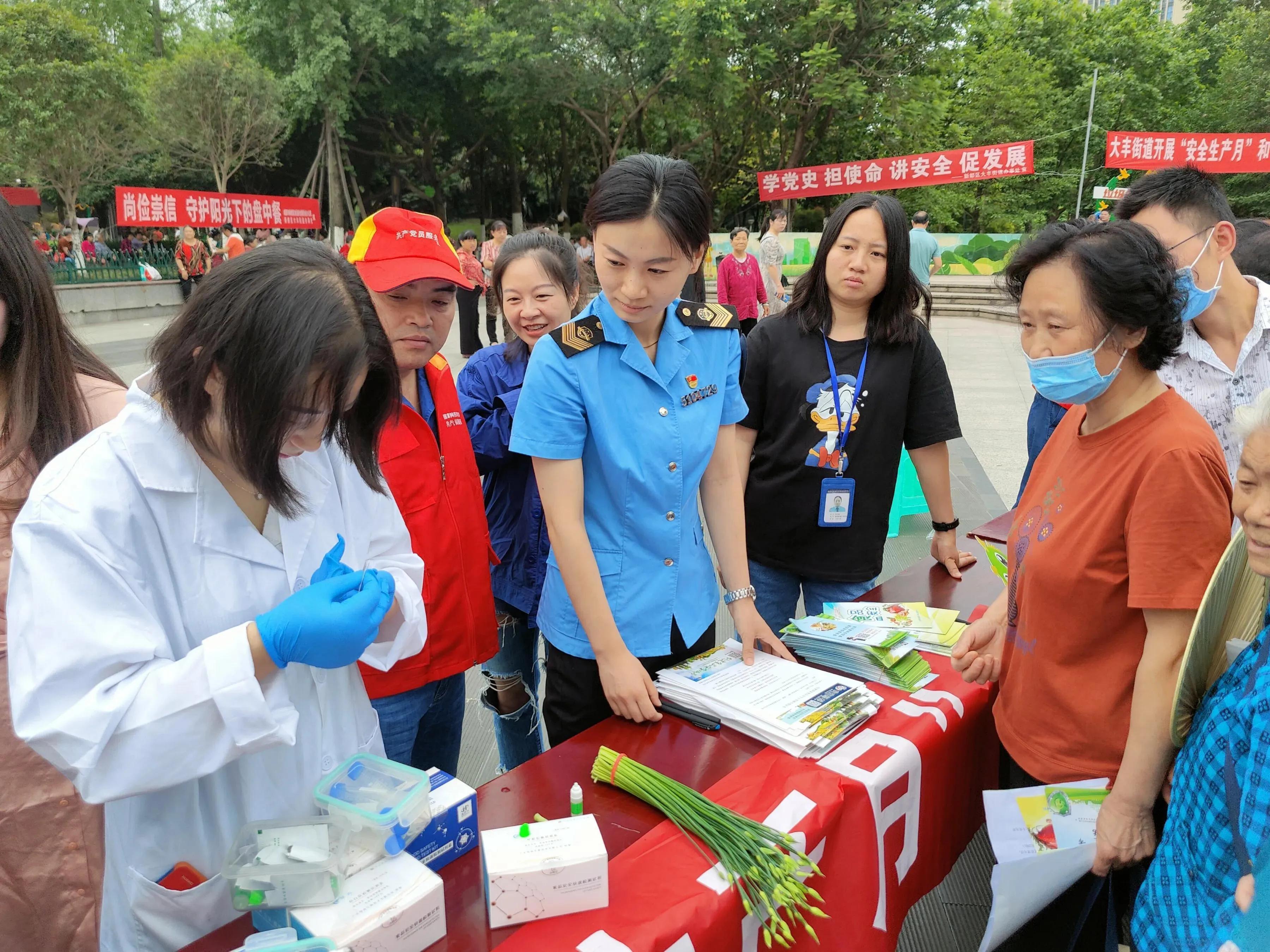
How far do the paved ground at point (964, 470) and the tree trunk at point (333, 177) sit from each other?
8.96m

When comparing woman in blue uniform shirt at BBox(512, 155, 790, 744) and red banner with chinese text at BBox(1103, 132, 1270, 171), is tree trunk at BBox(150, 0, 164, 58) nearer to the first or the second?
red banner with chinese text at BBox(1103, 132, 1270, 171)

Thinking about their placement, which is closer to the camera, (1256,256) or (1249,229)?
(1256,256)

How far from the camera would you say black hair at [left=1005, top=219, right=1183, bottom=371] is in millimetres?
1260

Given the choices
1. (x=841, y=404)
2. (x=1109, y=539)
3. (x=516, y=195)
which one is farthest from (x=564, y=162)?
(x=1109, y=539)

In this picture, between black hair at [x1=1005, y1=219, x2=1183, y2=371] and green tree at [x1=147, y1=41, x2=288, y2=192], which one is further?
green tree at [x1=147, y1=41, x2=288, y2=192]


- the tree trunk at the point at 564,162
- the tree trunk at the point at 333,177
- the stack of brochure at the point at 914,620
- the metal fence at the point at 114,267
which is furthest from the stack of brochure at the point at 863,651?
the tree trunk at the point at 564,162

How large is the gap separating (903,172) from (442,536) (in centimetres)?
1658

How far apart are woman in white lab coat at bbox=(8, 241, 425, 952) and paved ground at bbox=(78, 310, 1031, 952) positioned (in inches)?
5.4

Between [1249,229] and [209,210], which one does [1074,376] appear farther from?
[209,210]

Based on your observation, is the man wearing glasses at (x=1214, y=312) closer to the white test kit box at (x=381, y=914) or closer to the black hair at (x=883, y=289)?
the black hair at (x=883, y=289)

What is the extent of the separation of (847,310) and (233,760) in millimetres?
1801

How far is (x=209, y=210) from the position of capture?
16.6m

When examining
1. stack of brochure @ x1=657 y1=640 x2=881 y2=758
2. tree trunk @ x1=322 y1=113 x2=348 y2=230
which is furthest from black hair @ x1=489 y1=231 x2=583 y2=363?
tree trunk @ x1=322 y1=113 x2=348 y2=230

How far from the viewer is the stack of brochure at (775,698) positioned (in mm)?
1406
